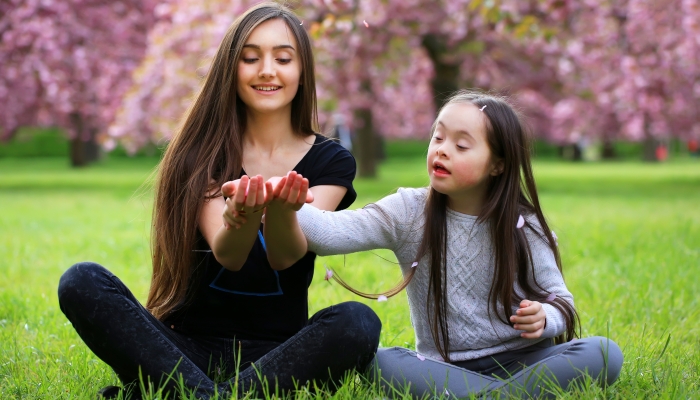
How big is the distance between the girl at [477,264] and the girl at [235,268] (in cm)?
22

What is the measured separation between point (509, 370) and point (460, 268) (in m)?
0.33

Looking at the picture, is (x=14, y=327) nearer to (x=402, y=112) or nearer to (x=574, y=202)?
(x=574, y=202)

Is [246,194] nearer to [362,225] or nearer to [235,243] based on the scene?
[235,243]

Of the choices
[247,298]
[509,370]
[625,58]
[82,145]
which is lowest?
[82,145]

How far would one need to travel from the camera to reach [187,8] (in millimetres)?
11062

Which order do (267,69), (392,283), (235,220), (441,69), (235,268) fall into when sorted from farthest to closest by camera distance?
(441,69), (392,283), (267,69), (235,268), (235,220)

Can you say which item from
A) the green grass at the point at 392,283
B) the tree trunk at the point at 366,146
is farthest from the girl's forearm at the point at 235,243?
the tree trunk at the point at 366,146

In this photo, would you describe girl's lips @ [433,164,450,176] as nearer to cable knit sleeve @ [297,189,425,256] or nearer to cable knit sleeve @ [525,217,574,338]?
cable knit sleeve @ [297,189,425,256]

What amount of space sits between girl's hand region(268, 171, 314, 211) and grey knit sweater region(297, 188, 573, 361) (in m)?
0.32

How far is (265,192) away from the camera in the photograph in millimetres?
1915

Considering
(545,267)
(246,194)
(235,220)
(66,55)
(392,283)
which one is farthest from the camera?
(66,55)

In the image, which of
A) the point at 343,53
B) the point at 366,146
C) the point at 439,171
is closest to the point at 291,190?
the point at 439,171

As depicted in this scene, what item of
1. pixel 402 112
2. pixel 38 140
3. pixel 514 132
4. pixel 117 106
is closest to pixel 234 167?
pixel 514 132

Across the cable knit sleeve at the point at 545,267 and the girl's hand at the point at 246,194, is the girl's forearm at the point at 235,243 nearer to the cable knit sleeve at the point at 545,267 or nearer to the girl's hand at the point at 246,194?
the girl's hand at the point at 246,194
